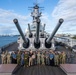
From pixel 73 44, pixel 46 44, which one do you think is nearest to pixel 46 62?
pixel 46 44

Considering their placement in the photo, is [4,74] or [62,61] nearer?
[4,74]

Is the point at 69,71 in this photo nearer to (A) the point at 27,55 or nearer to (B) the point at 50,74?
(B) the point at 50,74

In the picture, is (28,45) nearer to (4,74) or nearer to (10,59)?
(10,59)

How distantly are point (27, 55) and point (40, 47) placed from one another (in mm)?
4474

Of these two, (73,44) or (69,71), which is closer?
(69,71)

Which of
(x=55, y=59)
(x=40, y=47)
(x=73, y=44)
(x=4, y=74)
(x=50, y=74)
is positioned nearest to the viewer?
(x=4, y=74)

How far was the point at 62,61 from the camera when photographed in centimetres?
1051

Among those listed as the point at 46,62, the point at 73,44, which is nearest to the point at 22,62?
the point at 46,62

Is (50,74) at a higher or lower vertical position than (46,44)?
lower

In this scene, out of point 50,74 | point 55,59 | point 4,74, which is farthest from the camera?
point 55,59

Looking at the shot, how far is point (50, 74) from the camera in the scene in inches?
319

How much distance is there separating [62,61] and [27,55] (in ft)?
6.69

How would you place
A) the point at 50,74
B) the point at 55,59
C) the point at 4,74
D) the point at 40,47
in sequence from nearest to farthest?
1. the point at 4,74
2. the point at 50,74
3. the point at 55,59
4. the point at 40,47

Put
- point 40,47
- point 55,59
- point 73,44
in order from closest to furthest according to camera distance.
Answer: point 55,59
point 40,47
point 73,44
